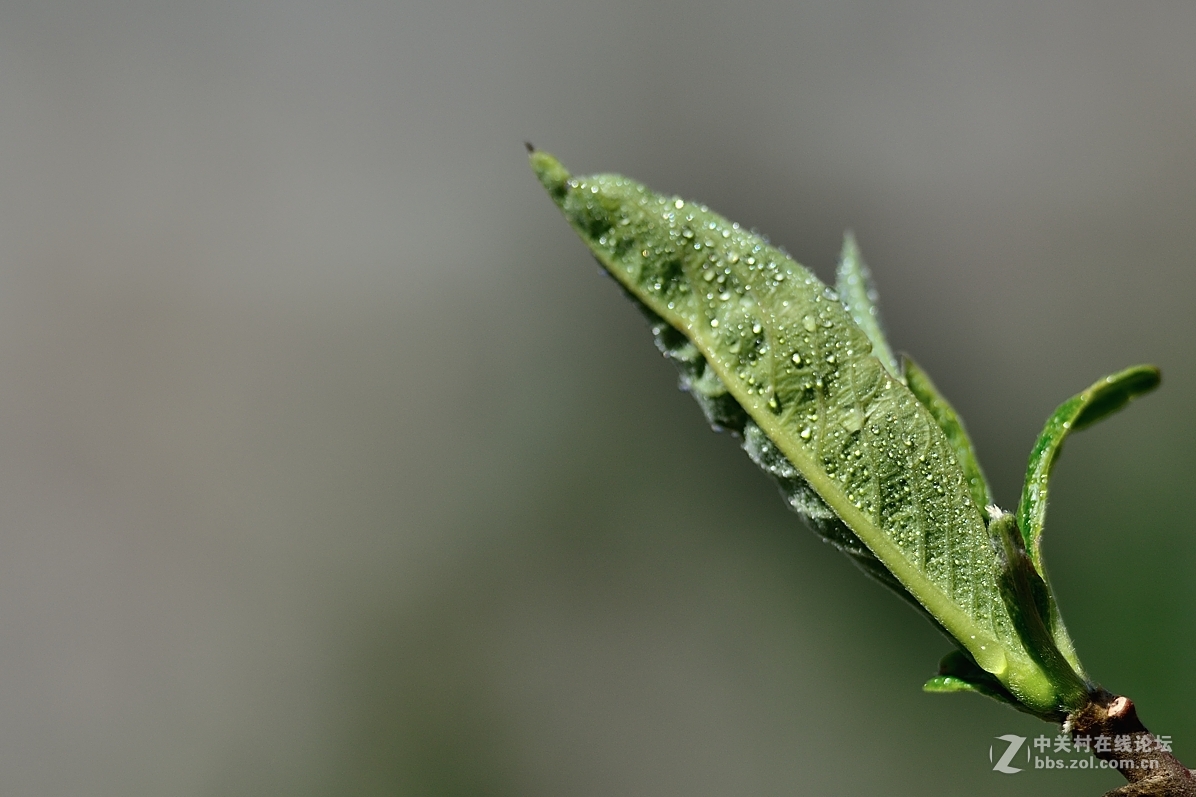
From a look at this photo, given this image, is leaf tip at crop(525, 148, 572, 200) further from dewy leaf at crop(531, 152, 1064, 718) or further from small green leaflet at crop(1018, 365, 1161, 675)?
small green leaflet at crop(1018, 365, 1161, 675)

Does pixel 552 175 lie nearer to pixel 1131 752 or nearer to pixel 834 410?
pixel 834 410

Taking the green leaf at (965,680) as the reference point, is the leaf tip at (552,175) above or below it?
above

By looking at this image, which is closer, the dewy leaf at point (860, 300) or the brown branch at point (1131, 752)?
the brown branch at point (1131, 752)

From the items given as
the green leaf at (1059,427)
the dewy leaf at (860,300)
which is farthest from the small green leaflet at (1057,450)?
the dewy leaf at (860,300)

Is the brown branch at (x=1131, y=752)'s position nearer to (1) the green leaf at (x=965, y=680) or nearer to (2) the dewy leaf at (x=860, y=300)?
(1) the green leaf at (x=965, y=680)

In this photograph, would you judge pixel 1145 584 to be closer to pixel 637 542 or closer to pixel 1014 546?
pixel 637 542

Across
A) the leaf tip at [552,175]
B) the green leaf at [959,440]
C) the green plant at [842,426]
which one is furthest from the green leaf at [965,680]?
the leaf tip at [552,175]

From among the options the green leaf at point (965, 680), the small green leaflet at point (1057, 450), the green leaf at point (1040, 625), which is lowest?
the green leaf at point (965, 680)

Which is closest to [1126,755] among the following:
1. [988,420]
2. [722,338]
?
[722,338]
